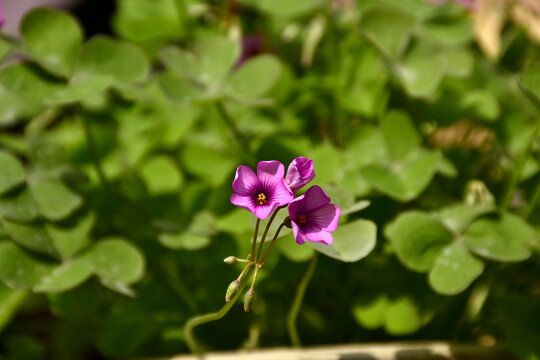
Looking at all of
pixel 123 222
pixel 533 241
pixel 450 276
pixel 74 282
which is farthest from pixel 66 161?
pixel 533 241

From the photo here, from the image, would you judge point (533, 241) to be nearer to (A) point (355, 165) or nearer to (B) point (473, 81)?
(A) point (355, 165)

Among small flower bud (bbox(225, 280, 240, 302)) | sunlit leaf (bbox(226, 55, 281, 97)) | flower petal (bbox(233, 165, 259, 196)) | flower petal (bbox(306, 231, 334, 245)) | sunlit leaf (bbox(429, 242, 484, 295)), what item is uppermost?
flower petal (bbox(233, 165, 259, 196))

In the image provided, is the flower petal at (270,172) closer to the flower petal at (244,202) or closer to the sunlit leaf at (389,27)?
the flower petal at (244,202)

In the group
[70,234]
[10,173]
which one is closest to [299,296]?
[70,234]

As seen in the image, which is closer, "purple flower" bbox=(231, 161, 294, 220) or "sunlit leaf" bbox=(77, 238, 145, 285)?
"purple flower" bbox=(231, 161, 294, 220)

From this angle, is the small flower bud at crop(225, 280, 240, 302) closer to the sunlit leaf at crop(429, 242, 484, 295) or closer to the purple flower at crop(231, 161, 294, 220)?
the purple flower at crop(231, 161, 294, 220)

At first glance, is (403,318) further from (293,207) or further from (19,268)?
(19,268)

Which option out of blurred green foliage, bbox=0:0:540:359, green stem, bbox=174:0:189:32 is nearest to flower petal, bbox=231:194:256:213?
blurred green foliage, bbox=0:0:540:359

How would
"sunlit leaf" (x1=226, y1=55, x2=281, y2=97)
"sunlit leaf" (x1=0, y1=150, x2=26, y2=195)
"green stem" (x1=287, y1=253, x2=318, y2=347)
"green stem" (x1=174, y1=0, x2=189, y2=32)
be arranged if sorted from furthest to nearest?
"green stem" (x1=174, y1=0, x2=189, y2=32)
"sunlit leaf" (x1=226, y1=55, x2=281, y2=97)
"sunlit leaf" (x1=0, y1=150, x2=26, y2=195)
"green stem" (x1=287, y1=253, x2=318, y2=347)

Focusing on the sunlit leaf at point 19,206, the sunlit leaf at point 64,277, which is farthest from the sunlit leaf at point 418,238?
the sunlit leaf at point 19,206
